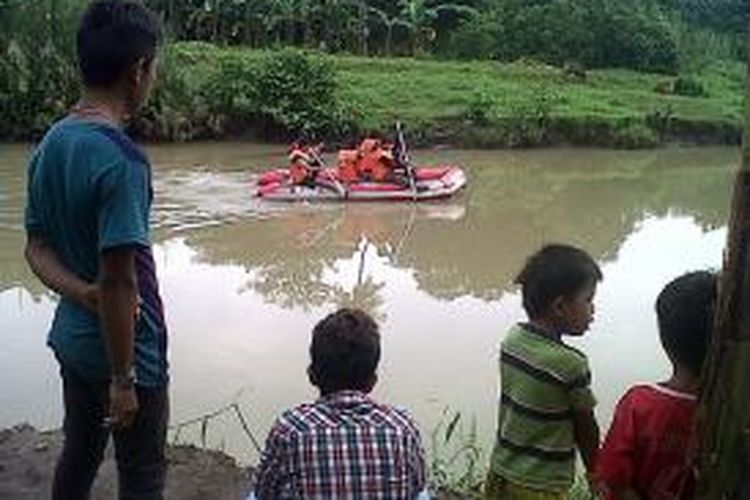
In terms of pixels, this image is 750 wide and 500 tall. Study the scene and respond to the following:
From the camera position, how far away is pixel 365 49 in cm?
2625

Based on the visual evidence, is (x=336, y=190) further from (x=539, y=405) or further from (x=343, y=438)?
(x=343, y=438)

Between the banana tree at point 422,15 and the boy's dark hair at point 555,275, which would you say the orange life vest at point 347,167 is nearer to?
the boy's dark hair at point 555,275

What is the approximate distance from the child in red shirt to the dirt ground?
1.86m

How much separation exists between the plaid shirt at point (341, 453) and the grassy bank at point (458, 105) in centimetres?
1527

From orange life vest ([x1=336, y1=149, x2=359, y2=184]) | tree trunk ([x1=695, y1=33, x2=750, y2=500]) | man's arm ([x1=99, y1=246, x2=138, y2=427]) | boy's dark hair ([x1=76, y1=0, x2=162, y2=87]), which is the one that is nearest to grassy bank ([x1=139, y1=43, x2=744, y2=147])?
orange life vest ([x1=336, y1=149, x2=359, y2=184])

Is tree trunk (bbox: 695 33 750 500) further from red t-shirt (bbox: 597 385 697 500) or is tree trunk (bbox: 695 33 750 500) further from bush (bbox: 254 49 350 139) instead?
bush (bbox: 254 49 350 139)

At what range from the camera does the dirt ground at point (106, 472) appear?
149 inches

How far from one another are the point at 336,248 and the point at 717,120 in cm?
1208

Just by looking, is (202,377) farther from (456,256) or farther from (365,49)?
(365,49)

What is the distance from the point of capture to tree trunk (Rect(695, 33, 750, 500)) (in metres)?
2.00

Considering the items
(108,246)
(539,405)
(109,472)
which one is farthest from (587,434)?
(109,472)

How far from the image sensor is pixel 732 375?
6.60 feet

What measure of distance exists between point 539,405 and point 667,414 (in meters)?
0.39

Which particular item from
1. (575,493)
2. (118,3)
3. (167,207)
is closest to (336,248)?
(167,207)
